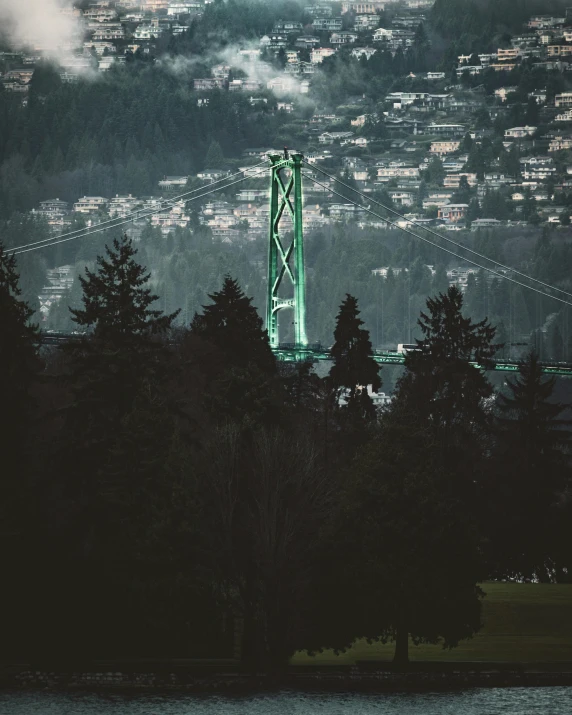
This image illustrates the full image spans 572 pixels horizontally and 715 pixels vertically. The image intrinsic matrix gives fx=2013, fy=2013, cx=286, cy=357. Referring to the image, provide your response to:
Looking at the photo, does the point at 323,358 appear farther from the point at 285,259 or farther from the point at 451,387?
the point at 451,387

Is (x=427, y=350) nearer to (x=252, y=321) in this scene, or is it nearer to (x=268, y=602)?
(x=252, y=321)

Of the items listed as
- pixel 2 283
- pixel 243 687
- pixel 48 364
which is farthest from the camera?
pixel 48 364

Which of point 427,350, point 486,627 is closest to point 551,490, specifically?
point 427,350

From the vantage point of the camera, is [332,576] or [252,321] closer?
[332,576]

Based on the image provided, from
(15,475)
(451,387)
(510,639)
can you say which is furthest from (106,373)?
(451,387)

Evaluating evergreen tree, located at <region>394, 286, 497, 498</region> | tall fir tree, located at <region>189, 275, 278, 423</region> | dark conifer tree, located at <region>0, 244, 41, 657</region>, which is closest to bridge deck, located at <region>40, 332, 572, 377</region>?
evergreen tree, located at <region>394, 286, 497, 498</region>

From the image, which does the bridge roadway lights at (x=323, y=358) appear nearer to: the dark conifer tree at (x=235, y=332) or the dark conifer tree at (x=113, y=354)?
the dark conifer tree at (x=235, y=332)
